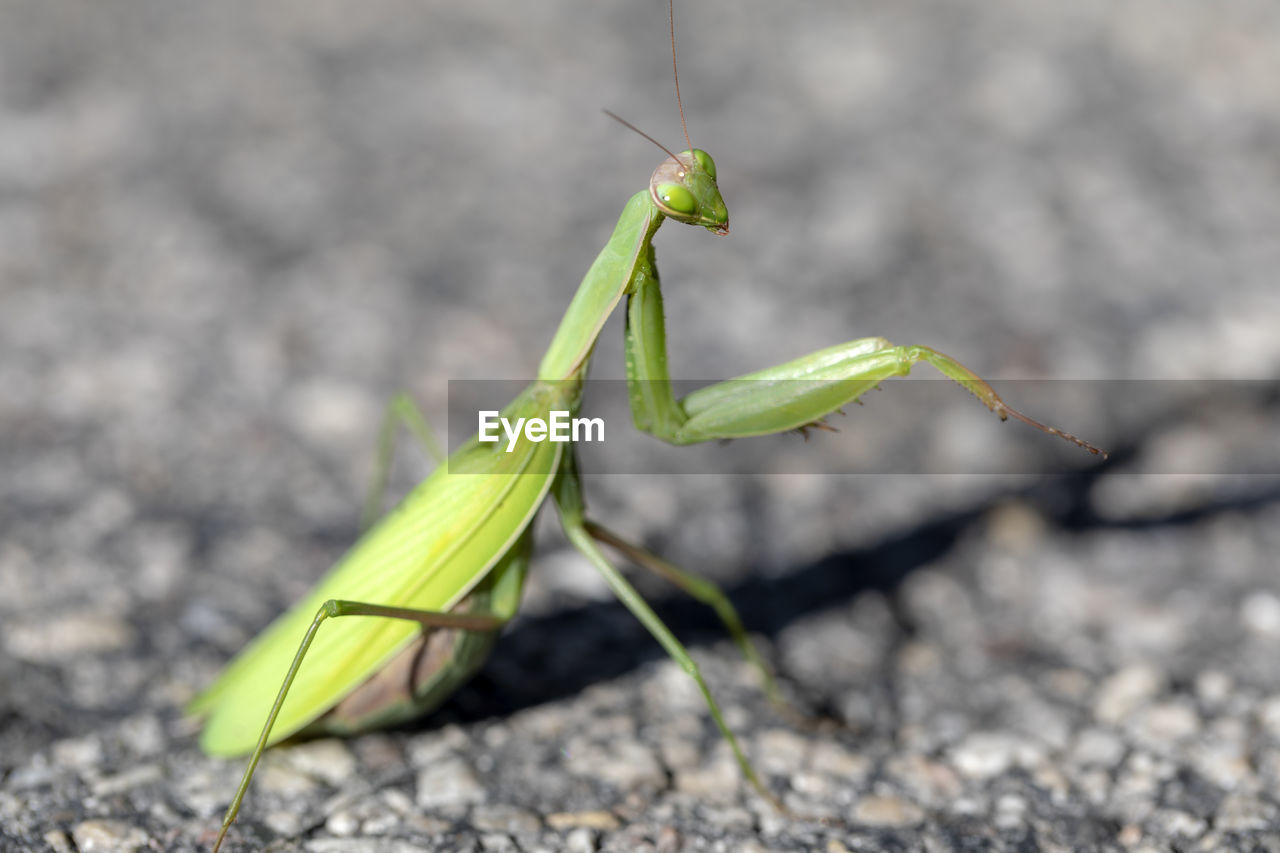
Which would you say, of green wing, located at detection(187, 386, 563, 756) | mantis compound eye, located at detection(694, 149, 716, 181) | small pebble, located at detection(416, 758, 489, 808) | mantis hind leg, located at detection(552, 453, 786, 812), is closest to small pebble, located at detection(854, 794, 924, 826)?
mantis hind leg, located at detection(552, 453, 786, 812)

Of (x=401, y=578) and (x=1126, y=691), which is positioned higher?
(x=401, y=578)

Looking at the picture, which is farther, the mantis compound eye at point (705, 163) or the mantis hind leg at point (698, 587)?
the mantis hind leg at point (698, 587)

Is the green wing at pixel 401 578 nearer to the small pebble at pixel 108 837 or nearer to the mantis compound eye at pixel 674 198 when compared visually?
the small pebble at pixel 108 837

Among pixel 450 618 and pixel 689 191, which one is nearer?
pixel 689 191

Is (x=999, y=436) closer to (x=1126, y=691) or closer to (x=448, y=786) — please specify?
(x=1126, y=691)

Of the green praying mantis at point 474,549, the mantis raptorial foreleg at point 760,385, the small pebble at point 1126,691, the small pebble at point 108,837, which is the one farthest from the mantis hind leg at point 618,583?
the small pebble at point 108,837

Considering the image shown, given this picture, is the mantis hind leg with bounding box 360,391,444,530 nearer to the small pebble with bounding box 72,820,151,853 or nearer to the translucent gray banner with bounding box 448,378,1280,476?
the translucent gray banner with bounding box 448,378,1280,476

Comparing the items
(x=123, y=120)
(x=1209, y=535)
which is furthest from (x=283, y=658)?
(x=123, y=120)

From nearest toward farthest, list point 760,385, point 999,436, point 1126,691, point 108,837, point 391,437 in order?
point 108,837
point 760,385
point 1126,691
point 391,437
point 999,436

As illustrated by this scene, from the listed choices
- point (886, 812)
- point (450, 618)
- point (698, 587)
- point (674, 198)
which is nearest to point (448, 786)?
point (450, 618)
